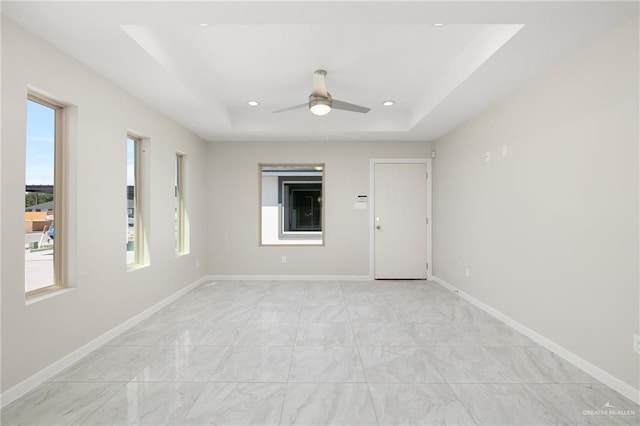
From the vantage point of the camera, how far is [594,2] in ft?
5.96

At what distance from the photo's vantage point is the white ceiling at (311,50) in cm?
191

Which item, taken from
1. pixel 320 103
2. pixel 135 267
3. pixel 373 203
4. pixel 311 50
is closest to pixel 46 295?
pixel 135 267

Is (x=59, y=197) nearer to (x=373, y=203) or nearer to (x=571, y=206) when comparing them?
(x=571, y=206)

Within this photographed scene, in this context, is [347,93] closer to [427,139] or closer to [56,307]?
[427,139]

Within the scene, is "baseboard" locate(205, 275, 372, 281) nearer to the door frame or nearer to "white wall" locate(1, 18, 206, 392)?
the door frame

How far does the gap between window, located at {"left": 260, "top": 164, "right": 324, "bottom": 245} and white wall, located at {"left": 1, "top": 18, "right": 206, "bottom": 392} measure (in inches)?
85.3

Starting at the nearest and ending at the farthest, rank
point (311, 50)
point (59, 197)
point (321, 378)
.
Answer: point (321, 378)
point (59, 197)
point (311, 50)

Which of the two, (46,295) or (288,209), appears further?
(288,209)

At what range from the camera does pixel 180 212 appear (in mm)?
4750

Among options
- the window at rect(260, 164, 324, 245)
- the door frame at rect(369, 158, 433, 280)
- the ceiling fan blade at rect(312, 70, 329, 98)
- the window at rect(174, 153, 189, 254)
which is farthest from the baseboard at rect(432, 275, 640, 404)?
the window at rect(174, 153, 189, 254)

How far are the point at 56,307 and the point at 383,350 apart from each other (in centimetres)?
253

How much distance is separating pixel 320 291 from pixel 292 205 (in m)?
2.25

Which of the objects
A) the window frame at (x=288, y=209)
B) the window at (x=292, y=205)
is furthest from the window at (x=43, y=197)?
the window frame at (x=288, y=209)

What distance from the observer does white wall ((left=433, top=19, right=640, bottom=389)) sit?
6.76 ft
